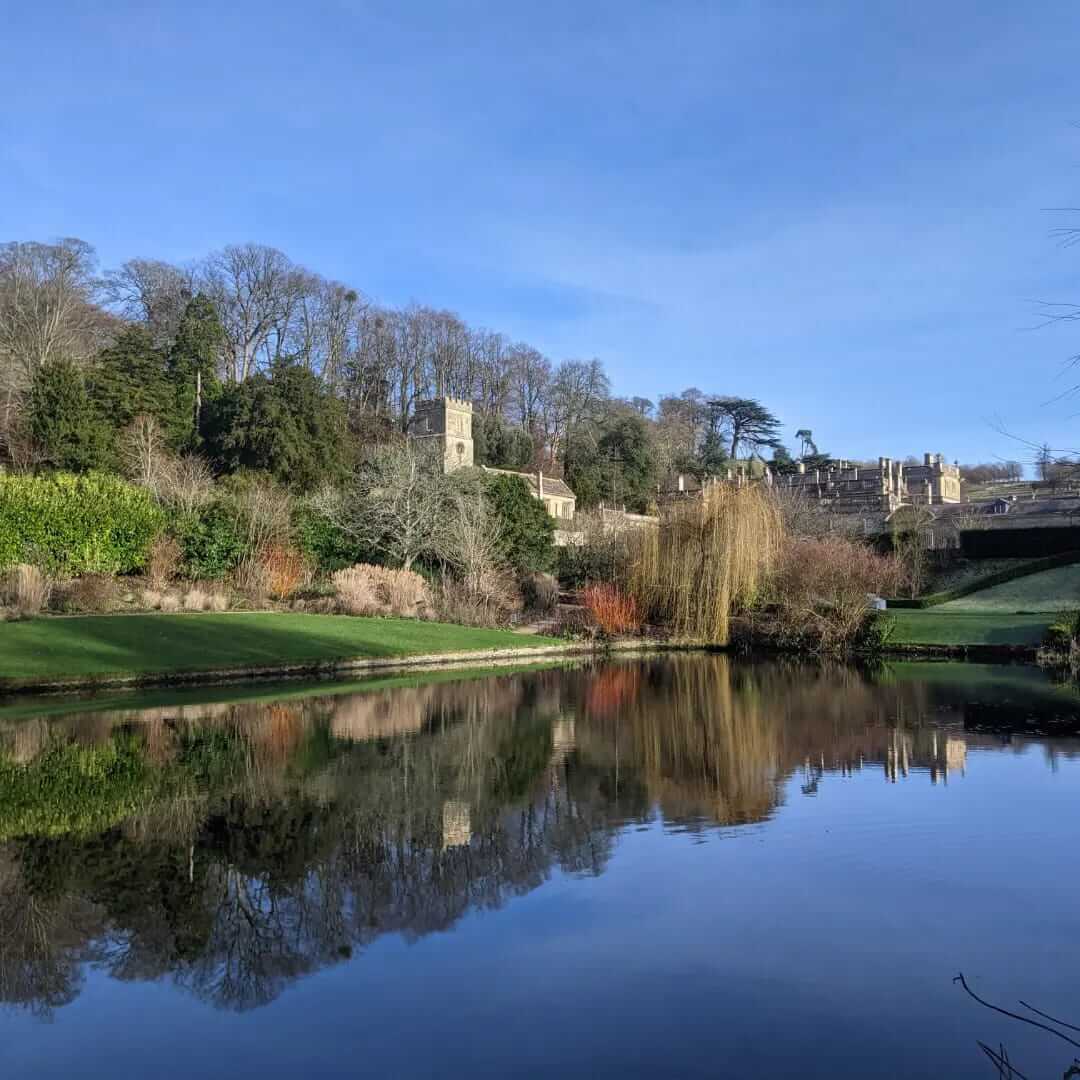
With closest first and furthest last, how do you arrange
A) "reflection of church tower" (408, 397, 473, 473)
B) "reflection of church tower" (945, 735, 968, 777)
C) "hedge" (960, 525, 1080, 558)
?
1. "reflection of church tower" (945, 735, 968, 777)
2. "hedge" (960, 525, 1080, 558)
3. "reflection of church tower" (408, 397, 473, 473)

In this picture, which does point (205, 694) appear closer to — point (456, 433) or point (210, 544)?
point (210, 544)

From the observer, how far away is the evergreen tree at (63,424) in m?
33.9

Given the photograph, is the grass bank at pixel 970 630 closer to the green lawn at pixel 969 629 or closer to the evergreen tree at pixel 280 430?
the green lawn at pixel 969 629

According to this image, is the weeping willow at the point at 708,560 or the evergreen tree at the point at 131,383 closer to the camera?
the weeping willow at the point at 708,560

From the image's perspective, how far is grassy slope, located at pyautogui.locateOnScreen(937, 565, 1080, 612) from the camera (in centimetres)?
3219

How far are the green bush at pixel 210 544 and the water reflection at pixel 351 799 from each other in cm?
1156

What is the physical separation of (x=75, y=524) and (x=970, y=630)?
79.5 ft

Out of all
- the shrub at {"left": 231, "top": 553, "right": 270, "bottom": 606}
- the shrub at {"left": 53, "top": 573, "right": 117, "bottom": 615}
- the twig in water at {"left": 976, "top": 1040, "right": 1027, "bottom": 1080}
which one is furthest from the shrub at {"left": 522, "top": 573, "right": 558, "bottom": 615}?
the twig in water at {"left": 976, "top": 1040, "right": 1027, "bottom": 1080}

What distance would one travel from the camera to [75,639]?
18359 mm

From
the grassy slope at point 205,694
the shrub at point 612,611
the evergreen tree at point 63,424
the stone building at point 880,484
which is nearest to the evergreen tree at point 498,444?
the stone building at point 880,484

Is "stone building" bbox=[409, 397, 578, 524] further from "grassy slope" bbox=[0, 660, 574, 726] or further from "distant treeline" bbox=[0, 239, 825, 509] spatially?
"grassy slope" bbox=[0, 660, 574, 726]

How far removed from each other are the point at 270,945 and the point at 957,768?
7649 millimetres

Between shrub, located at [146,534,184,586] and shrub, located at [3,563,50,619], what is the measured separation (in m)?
4.38

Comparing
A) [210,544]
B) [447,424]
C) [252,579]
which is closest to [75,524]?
[210,544]
